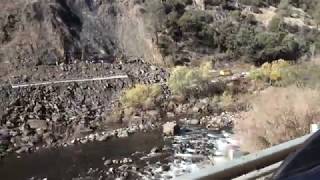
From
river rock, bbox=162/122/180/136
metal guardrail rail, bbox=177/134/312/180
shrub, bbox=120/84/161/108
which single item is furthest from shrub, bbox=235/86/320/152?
shrub, bbox=120/84/161/108

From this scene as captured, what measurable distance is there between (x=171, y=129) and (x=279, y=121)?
10.1m

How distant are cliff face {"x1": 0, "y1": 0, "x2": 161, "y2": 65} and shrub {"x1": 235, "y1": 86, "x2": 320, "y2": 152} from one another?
22.2 m

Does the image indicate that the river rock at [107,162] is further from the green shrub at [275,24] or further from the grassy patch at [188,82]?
the green shrub at [275,24]

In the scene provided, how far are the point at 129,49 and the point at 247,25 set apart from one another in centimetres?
995

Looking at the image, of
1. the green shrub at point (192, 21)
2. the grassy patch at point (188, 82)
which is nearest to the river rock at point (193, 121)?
the grassy patch at point (188, 82)

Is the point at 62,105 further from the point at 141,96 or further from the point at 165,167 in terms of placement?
the point at 165,167

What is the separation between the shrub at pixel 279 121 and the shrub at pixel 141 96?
12629 mm

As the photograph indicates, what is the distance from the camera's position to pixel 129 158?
72.9ft

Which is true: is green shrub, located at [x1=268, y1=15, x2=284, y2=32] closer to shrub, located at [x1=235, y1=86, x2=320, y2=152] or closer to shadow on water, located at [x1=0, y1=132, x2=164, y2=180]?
shadow on water, located at [x1=0, y1=132, x2=164, y2=180]

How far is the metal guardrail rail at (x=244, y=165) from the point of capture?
4.17 metres

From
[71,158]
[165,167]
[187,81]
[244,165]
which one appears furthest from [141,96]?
[244,165]

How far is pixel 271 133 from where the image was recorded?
15.7 metres

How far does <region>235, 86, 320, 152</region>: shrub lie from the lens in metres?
14.9

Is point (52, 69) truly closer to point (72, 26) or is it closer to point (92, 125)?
point (72, 26)
